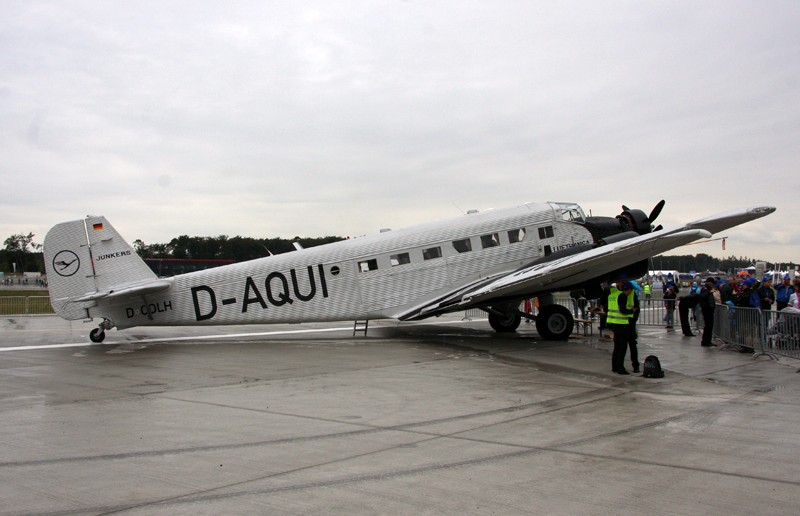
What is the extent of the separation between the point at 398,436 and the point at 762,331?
11.5 meters

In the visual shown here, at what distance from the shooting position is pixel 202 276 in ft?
63.6

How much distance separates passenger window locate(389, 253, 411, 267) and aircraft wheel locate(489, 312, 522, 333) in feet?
13.1

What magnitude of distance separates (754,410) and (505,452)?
437 cm

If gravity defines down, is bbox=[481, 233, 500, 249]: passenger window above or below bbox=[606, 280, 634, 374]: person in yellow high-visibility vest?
above

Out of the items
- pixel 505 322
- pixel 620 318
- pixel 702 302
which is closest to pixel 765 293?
pixel 702 302

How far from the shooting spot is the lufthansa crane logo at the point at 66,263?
1853cm

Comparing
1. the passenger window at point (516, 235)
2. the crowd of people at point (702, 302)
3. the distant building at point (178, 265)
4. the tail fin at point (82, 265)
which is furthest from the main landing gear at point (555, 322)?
the distant building at point (178, 265)

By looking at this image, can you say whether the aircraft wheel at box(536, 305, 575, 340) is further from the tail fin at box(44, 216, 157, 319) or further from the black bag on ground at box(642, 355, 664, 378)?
the tail fin at box(44, 216, 157, 319)

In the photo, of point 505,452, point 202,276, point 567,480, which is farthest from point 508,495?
point 202,276

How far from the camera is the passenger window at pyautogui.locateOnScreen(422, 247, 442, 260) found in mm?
19281

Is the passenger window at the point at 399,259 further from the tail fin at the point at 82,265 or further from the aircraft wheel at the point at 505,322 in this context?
the tail fin at the point at 82,265

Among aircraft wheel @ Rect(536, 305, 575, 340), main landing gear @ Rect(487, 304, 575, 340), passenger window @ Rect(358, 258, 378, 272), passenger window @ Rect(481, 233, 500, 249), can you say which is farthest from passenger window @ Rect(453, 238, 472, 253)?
aircraft wheel @ Rect(536, 305, 575, 340)

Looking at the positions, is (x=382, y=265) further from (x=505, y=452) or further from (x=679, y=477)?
(x=679, y=477)

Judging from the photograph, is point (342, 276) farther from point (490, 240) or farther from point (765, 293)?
point (765, 293)
